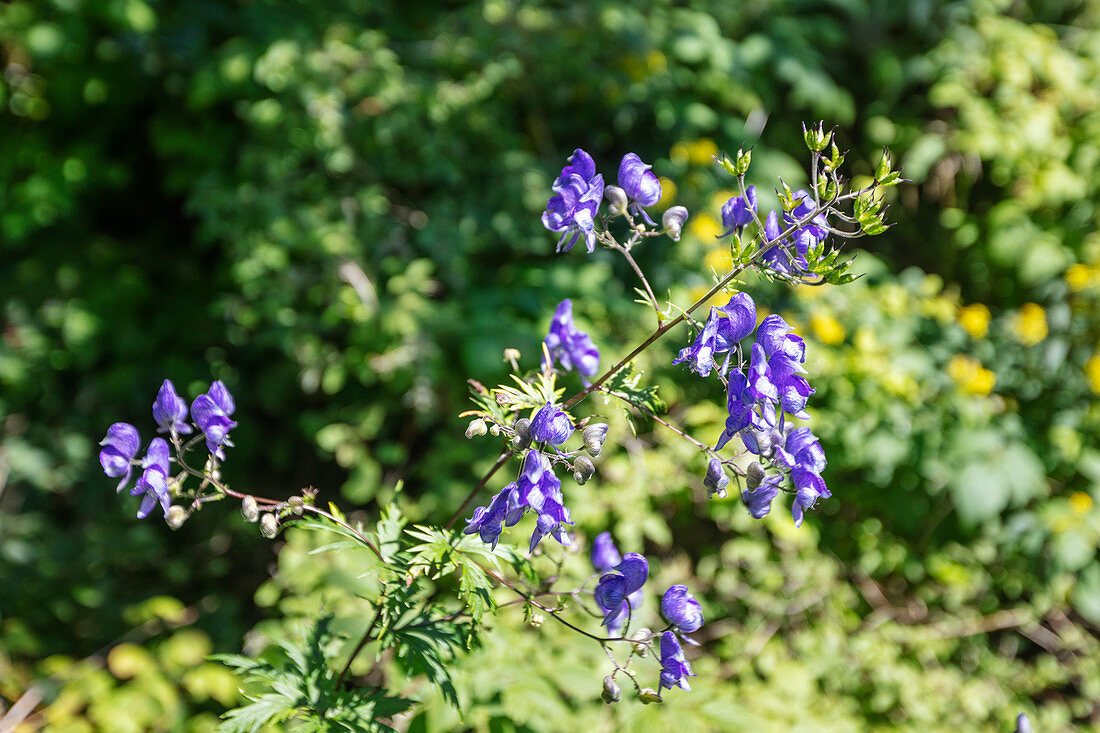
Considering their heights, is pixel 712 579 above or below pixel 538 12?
below

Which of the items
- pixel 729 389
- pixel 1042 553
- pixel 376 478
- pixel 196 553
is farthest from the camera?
pixel 196 553

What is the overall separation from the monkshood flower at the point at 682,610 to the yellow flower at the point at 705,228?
1.90m

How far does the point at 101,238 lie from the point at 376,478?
5.02 ft

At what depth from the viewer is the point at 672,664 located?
37.7 inches

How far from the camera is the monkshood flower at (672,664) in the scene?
3.13 ft

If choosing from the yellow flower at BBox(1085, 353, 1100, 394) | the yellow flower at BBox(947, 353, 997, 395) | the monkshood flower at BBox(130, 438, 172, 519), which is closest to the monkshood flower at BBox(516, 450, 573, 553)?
the monkshood flower at BBox(130, 438, 172, 519)

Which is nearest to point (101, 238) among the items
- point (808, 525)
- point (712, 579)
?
point (712, 579)

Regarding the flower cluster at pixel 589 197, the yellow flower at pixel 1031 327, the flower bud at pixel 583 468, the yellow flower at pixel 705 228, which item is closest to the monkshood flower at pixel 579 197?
the flower cluster at pixel 589 197

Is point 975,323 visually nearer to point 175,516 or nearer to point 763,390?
point 763,390

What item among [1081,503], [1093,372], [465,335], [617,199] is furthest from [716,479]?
[1093,372]

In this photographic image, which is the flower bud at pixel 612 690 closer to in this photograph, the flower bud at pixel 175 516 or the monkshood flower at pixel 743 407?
the monkshood flower at pixel 743 407

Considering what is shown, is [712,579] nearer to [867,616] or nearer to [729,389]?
[867,616]

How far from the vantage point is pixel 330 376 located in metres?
2.50

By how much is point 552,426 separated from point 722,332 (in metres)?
0.23
